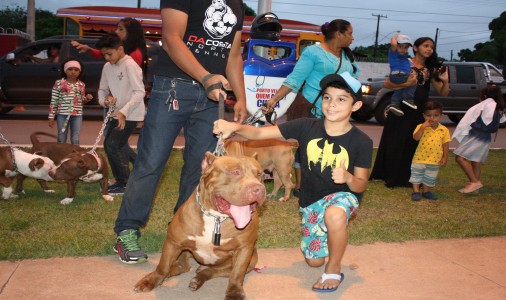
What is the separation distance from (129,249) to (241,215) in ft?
4.45

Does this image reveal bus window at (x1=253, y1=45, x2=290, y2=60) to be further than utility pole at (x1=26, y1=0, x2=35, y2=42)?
No

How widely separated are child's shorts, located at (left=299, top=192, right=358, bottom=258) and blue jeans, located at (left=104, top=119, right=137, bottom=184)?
3.14 metres

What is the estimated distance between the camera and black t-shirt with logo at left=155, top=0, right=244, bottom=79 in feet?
14.0

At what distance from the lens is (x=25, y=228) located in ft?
17.7

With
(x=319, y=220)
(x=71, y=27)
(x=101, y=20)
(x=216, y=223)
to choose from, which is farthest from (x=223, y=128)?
(x=71, y=27)

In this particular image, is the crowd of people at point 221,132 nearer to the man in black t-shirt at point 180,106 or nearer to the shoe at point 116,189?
the man in black t-shirt at point 180,106

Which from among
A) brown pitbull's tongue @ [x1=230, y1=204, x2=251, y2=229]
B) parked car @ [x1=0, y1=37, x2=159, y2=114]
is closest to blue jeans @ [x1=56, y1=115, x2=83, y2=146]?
brown pitbull's tongue @ [x1=230, y1=204, x2=251, y2=229]

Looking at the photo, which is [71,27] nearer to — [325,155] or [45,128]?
[45,128]

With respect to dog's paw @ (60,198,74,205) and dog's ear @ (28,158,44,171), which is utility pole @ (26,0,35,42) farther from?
dog's paw @ (60,198,74,205)

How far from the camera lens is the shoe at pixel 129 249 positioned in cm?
444

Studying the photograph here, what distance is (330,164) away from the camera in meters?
4.29

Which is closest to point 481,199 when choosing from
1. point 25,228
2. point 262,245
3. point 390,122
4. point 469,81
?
point 390,122

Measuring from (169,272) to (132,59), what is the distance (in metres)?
3.76

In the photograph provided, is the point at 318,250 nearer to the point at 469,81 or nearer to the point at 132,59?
the point at 132,59
